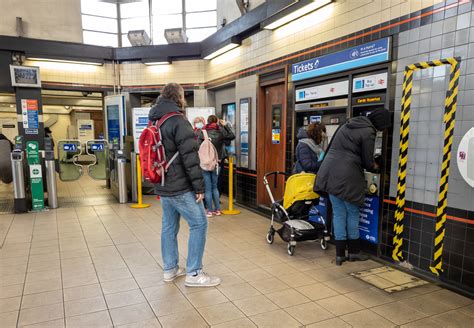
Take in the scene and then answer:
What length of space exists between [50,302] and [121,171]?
159 inches

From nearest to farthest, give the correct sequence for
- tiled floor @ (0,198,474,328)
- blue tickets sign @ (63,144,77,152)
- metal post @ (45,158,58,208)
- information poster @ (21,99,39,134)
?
tiled floor @ (0,198,474,328)
metal post @ (45,158,58,208)
information poster @ (21,99,39,134)
blue tickets sign @ (63,144,77,152)

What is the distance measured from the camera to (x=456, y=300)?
2750mm

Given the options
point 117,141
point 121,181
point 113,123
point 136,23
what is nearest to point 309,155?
point 121,181

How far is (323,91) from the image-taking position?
424cm

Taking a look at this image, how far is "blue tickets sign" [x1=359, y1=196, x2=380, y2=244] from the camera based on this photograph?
3591mm

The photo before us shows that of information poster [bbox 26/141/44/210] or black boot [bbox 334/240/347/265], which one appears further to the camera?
information poster [bbox 26/141/44/210]

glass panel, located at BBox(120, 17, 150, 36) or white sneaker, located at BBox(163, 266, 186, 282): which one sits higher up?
glass panel, located at BBox(120, 17, 150, 36)

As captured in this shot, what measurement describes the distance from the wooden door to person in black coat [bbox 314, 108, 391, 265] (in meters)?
1.80

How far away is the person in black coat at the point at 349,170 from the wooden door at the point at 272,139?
5.91 ft

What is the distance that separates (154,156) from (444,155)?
2.51 meters

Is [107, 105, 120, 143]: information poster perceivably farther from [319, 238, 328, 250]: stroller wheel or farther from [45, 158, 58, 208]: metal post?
[319, 238, 328, 250]: stroller wheel

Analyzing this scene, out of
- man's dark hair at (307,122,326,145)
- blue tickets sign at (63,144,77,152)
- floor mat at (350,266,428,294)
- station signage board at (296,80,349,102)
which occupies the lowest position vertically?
floor mat at (350,266,428,294)

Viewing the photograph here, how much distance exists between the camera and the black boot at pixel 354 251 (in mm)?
3547

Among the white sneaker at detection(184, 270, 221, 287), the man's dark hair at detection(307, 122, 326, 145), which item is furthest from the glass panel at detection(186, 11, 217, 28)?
the white sneaker at detection(184, 270, 221, 287)
